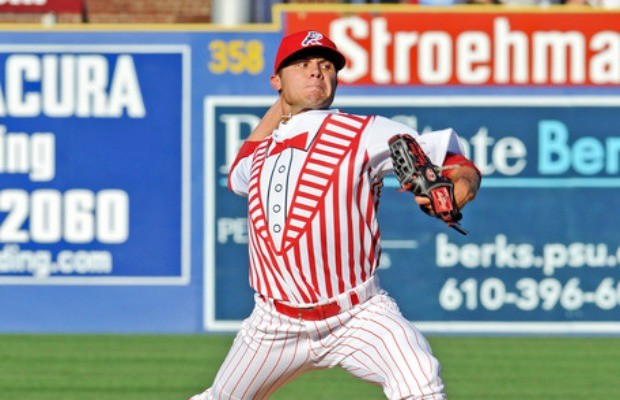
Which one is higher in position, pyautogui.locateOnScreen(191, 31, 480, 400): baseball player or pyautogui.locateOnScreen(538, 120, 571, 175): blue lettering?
pyautogui.locateOnScreen(538, 120, 571, 175): blue lettering

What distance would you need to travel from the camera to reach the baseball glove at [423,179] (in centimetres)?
535

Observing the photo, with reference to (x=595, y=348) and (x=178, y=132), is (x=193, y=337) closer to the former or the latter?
(x=178, y=132)

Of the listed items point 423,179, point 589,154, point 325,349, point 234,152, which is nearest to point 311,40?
point 423,179

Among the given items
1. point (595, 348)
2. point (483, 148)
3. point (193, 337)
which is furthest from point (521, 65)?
point (193, 337)

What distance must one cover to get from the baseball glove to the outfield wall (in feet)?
21.9

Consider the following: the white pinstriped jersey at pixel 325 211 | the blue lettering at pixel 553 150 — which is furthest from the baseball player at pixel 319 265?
the blue lettering at pixel 553 150

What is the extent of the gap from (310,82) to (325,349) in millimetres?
1073

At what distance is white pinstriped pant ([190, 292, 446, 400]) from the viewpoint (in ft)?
19.0

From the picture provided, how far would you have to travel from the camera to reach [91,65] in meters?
12.3

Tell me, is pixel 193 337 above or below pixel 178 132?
below

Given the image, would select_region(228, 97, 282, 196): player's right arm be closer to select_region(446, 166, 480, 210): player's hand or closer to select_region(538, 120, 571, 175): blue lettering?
select_region(446, 166, 480, 210): player's hand

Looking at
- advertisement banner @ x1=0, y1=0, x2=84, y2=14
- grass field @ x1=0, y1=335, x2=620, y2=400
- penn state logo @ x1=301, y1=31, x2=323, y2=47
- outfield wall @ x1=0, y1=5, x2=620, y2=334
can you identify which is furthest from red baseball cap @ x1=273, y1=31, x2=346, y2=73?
advertisement banner @ x1=0, y1=0, x2=84, y2=14

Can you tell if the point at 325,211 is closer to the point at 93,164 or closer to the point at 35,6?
the point at 93,164

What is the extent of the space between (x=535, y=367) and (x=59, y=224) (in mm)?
4023
